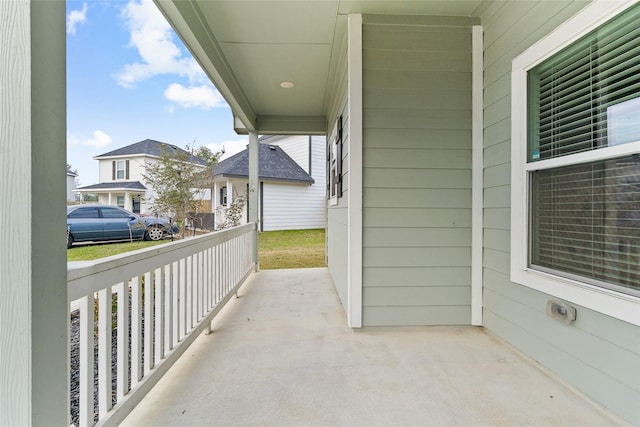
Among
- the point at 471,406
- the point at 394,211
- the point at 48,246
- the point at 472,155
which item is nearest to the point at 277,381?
the point at 471,406

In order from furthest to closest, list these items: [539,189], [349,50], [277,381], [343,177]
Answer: [343,177] → [349,50] → [539,189] → [277,381]

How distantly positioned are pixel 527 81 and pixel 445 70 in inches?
28.3

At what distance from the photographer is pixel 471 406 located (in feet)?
5.09

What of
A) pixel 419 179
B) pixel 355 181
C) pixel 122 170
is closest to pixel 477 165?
pixel 419 179

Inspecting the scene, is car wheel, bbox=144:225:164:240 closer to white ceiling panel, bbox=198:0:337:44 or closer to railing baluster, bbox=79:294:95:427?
white ceiling panel, bbox=198:0:337:44

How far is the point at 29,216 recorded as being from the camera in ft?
2.67

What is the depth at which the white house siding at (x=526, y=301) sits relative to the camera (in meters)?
1.44

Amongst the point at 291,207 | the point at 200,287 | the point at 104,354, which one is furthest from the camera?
the point at 291,207

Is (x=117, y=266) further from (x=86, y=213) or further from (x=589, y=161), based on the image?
(x=589, y=161)

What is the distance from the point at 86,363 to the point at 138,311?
37 cm

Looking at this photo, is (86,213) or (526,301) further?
(86,213)

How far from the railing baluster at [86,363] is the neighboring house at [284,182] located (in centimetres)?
839

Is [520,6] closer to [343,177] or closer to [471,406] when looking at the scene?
[343,177]

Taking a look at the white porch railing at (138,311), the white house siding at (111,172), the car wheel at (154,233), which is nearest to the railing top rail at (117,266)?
the white porch railing at (138,311)
